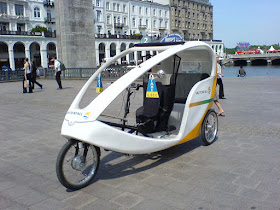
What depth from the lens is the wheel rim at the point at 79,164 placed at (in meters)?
4.06

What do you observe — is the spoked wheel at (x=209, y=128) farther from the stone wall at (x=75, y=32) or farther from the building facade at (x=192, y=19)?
the building facade at (x=192, y=19)

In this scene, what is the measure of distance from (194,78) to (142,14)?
264 ft

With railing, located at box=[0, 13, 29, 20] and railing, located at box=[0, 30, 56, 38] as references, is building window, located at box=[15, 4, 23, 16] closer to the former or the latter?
railing, located at box=[0, 13, 29, 20]

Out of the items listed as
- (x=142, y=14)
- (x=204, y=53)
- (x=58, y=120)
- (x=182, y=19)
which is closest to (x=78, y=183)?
(x=204, y=53)

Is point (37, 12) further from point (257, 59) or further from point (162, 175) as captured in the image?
point (257, 59)

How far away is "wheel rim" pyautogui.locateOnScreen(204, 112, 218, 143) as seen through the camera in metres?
5.94

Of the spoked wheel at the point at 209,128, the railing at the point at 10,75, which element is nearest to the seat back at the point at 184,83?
the spoked wheel at the point at 209,128

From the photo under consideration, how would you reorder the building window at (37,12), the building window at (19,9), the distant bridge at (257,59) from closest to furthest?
the building window at (19,9), the building window at (37,12), the distant bridge at (257,59)

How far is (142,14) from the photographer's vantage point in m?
82.8

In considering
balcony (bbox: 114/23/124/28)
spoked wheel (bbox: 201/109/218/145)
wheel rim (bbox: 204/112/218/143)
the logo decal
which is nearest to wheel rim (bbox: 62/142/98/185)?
the logo decal

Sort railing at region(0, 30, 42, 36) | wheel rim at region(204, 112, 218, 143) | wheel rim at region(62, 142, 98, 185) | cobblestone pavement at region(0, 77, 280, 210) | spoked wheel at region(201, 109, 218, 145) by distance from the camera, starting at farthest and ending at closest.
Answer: railing at region(0, 30, 42, 36)
wheel rim at region(204, 112, 218, 143)
spoked wheel at region(201, 109, 218, 145)
wheel rim at region(62, 142, 98, 185)
cobblestone pavement at region(0, 77, 280, 210)

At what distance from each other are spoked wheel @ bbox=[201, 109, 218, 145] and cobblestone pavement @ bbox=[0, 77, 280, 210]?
14 cm

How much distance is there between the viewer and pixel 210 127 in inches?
235

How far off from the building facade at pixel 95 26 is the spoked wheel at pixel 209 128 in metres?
36.1
